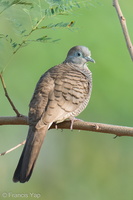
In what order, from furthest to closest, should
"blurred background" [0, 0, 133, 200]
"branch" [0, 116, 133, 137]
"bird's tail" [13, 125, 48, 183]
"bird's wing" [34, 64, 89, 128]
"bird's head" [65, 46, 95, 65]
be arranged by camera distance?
"blurred background" [0, 0, 133, 200] < "bird's head" [65, 46, 95, 65] < "bird's wing" [34, 64, 89, 128] < "bird's tail" [13, 125, 48, 183] < "branch" [0, 116, 133, 137]

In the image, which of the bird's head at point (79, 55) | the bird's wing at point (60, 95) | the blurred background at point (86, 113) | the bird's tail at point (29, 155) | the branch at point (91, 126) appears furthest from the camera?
the blurred background at point (86, 113)

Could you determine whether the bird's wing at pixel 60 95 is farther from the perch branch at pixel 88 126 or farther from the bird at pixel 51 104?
the perch branch at pixel 88 126

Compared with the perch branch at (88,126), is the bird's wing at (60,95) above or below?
above

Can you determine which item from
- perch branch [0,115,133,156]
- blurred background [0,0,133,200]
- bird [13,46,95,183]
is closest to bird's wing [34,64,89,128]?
bird [13,46,95,183]

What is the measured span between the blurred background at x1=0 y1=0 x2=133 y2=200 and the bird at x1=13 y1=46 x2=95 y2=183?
53 centimetres

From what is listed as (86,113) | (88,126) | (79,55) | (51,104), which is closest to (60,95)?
(51,104)

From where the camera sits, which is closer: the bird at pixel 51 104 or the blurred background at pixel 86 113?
the bird at pixel 51 104

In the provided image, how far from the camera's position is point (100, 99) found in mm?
5301

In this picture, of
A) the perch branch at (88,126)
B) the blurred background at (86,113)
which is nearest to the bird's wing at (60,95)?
the perch branch at (88,126)

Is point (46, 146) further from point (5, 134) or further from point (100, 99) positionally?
point (100, 99)

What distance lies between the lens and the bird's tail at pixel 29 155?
11.5 ft

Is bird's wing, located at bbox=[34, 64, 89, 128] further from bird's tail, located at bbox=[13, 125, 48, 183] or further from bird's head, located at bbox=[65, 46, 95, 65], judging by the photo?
bird's head, located at bbox=[65, 46, 95, 65]

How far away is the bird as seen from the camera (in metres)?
3.58

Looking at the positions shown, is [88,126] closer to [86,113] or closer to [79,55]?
[79,55]
